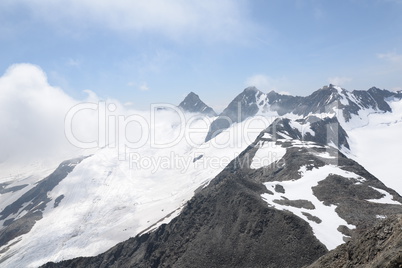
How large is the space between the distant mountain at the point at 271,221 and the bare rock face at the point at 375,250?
972 inches

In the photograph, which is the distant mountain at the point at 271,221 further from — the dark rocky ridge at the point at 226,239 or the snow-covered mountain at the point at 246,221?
the snow-covered mountain at the point at 246,221

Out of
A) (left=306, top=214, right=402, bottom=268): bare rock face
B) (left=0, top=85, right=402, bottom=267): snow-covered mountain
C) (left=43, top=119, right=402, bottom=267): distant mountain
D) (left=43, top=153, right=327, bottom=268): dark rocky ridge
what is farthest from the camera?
(left=0, top=85, right=402, bottom=267): snow-covered mountain

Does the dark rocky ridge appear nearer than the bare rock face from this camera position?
No

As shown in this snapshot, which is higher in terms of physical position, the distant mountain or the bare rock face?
the bare rock face

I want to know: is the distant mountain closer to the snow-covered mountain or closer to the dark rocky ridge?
the dark rocky ridge

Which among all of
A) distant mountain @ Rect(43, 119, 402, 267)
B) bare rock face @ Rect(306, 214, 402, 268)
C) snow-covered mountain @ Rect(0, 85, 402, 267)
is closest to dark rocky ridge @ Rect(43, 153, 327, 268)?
distant mountain @ Rect(43, 119, 402, 267)

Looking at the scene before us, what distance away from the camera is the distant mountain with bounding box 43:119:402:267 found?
65188 mm

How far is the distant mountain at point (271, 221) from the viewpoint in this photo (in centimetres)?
6519

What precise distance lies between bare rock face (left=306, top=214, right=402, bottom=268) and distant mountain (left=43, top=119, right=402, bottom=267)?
24698mm

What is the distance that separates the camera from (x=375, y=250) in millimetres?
29891

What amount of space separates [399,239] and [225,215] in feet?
198

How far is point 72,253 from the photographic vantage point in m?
126

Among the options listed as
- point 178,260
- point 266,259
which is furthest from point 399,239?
point 178,260

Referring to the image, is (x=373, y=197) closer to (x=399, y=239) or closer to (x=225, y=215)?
(x=225, y=215)
